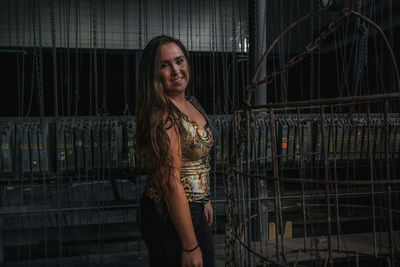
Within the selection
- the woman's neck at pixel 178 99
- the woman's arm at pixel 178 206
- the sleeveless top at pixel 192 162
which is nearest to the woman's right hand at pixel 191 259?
the woman's arm at pixel 178 206

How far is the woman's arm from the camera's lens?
1.39 m

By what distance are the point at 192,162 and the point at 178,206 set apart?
167mm

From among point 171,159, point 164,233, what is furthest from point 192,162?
point 164,233

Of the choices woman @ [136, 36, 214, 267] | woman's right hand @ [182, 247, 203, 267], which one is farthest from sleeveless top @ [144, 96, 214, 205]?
woman's right hand @ [182, 247, 203, 267]

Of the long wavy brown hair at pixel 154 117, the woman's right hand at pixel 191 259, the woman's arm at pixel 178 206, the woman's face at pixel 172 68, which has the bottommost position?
the woman's right hand at pixel 191 259

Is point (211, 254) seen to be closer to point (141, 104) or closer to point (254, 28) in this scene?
point (141, 104)

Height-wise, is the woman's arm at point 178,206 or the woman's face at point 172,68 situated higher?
the woman's face at point 172,68

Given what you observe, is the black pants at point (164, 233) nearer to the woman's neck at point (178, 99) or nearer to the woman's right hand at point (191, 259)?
the woman's right hand at point (191, 259)

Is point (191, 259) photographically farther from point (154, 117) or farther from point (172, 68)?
point (172, 68)

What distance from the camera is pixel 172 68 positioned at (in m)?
1.49

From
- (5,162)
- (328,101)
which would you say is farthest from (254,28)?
(328,101)

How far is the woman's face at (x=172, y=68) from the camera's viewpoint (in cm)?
148

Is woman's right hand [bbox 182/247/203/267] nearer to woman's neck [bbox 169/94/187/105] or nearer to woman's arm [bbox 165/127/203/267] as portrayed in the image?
woman's arm [bbox 165/127/203/267]

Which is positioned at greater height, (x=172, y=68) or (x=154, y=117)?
(x=172, y=68)
